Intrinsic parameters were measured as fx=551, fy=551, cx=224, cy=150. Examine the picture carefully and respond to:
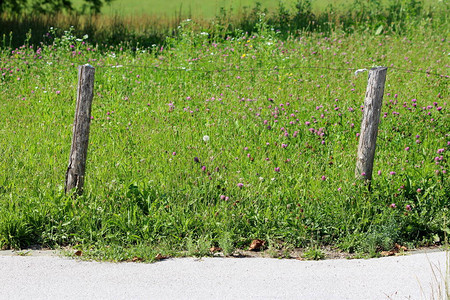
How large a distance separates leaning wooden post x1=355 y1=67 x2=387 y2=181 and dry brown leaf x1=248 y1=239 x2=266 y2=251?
133 cm

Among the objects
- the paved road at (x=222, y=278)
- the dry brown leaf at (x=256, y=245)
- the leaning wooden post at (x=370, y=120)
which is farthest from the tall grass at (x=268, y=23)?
the paved road at (x=222, y=278)

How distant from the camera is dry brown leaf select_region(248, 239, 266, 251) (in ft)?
18.0

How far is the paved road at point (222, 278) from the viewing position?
4500mm

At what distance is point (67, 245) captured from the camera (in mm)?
5555

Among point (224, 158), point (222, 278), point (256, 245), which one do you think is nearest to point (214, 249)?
point (256, 245)

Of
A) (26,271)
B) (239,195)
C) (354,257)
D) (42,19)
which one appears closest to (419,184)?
(354,257)

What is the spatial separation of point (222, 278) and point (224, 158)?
221cm

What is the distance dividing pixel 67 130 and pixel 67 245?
2.74 metres

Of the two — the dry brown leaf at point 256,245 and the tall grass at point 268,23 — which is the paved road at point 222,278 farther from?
the tall grass at point 268,23

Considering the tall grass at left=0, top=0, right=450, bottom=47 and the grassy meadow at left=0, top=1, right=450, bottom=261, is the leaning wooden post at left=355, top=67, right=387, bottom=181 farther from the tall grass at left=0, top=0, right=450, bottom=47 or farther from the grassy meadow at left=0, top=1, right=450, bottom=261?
the tall grass at left=0, top=0, right=450, bottom=47

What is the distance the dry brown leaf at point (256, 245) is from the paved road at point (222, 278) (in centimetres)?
26

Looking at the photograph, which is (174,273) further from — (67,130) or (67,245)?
(67,130)

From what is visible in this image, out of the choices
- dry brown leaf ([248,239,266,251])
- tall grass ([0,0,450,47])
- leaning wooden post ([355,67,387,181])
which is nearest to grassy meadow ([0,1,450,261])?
dry brown leaf ([248,239,266,251])

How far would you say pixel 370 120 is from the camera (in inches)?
232
